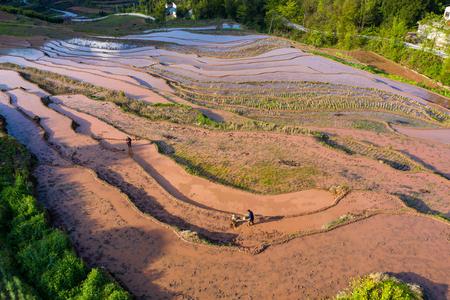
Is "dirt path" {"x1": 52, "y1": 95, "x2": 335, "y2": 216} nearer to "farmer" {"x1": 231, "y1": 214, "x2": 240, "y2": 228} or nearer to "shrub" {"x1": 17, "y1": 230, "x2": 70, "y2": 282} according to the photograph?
"farmer" {"x1": 231, "y1": 214, "x2": 240, "y2": 228}

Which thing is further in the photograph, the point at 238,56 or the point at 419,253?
the point at 238,56

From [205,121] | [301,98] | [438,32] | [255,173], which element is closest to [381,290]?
[255,173]

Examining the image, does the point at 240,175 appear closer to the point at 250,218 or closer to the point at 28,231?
the point at 250,218

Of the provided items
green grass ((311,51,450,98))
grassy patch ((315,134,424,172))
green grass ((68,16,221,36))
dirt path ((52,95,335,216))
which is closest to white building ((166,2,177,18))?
green grass ((68,16,221,36))

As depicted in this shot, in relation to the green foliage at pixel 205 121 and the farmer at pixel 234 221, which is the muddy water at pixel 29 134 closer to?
the green foliage at pixel 205 121

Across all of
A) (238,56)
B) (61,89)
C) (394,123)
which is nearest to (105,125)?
(61,89)

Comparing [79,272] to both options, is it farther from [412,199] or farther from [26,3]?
[26,3]
